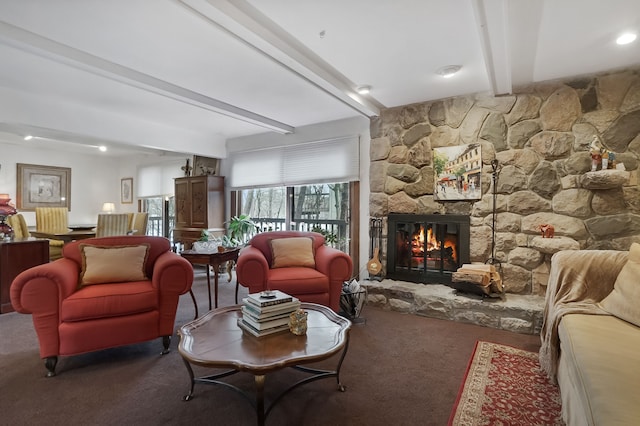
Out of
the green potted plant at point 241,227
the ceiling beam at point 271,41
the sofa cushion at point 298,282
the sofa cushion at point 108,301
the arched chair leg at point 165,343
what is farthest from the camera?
the green potted plant at point 241,227

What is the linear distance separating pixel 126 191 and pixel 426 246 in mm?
7014

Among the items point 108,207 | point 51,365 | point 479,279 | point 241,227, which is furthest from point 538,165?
point 108,207

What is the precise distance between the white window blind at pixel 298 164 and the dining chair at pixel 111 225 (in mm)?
1929

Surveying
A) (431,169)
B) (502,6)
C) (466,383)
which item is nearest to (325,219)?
(431,169)

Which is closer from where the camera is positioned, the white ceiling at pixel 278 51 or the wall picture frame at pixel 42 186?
the white ceiling at pixel 278 51

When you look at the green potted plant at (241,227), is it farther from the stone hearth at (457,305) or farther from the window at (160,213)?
the stone hearth at (457,305)

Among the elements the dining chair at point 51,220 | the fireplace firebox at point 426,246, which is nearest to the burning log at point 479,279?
the fireplace firebox at point 426,246

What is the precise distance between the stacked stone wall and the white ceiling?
0.22 m

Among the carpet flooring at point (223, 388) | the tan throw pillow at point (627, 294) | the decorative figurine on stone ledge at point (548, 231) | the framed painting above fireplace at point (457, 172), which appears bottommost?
the carpet flooring at point (223, 388)

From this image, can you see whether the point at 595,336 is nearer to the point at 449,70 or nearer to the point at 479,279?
the point at 479,279

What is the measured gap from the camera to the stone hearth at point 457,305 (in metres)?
2.96

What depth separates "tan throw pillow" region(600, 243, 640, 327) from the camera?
1.89 m

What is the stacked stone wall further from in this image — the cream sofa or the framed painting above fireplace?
the cream sofa

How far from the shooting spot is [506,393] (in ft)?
6.52
